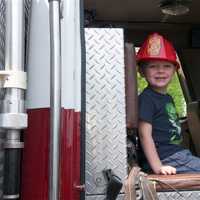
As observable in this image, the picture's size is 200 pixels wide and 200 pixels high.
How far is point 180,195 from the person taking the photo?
7.18 feet

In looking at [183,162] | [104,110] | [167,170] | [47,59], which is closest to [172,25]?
[183,162]

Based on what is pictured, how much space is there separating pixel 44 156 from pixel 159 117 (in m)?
1.03

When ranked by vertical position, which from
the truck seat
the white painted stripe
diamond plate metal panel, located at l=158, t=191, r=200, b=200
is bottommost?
diamond plate metal panel, located at l=158, t=191, r=200, b=200

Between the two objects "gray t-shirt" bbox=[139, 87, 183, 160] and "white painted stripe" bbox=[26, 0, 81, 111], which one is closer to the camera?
"white painted stripe" bbox=[26, 0, 81, 111]

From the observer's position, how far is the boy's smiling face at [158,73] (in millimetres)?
2857

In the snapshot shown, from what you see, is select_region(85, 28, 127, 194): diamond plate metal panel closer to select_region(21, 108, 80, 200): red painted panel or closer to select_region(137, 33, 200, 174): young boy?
select_region(21, 108, 80, 200): red painted panel

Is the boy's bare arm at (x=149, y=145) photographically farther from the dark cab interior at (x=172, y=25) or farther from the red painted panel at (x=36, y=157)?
the dark cab interior at (x=172, y=25)

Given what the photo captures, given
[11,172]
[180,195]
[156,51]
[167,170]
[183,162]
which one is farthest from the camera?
[156,51]

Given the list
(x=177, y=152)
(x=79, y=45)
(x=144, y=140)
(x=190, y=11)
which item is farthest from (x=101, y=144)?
(x=190, y=11)

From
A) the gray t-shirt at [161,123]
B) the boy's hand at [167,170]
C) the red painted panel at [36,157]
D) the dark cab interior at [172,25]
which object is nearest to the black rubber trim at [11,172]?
the red painted panel at [36,157]

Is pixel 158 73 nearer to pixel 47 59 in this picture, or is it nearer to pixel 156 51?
pixel 156 51

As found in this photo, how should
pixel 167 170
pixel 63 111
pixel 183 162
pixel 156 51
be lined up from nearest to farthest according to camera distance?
1. pixel 63 111
2. pixel 167 170
3. pixel 183 162
4. pixel 156 51

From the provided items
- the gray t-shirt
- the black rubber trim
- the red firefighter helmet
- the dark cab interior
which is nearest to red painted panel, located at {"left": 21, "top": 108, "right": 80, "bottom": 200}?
the black rubber trim

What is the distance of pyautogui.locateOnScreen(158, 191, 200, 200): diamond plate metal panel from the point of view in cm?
216
